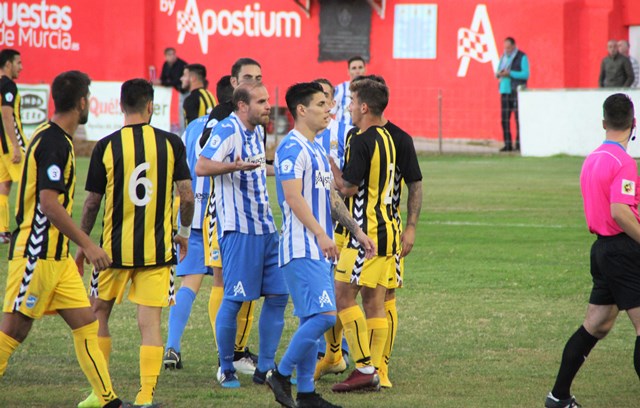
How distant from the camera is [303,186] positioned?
22.0ft

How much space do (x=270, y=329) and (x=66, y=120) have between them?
201 cm

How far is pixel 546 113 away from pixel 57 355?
743 inches

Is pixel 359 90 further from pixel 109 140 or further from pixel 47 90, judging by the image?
pixel 47 90

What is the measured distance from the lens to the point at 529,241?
14.1m

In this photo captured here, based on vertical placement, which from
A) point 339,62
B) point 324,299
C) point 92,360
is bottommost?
point 92,360

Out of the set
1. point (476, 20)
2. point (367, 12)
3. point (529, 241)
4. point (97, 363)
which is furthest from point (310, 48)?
point (97, 363)

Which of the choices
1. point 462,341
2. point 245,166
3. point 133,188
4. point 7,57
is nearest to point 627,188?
point 245,166

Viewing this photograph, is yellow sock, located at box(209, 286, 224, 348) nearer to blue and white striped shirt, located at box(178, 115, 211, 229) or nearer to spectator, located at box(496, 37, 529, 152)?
blue and white striped shirt, located at box(178, 115, 211, 229)

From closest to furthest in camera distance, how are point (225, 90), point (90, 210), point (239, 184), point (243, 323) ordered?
point (90, 210) → point (239, 184) → point (243, 323) → point (225, 90)

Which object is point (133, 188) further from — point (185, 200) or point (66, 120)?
point (66, 120)

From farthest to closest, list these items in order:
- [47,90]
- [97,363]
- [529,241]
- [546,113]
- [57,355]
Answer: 1. [47,90]
2. [546,113]
3. [529,241]
4. [57,355]
5. [97,363]

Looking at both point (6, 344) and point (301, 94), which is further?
point (301, 94)

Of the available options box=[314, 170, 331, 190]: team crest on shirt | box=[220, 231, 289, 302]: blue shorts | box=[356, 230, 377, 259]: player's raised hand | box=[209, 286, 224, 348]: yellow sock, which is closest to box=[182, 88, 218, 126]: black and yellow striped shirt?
box=[209, 286, 224, 348]: yellow sock

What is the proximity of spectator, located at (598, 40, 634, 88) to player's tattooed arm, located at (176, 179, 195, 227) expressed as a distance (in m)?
20.9
